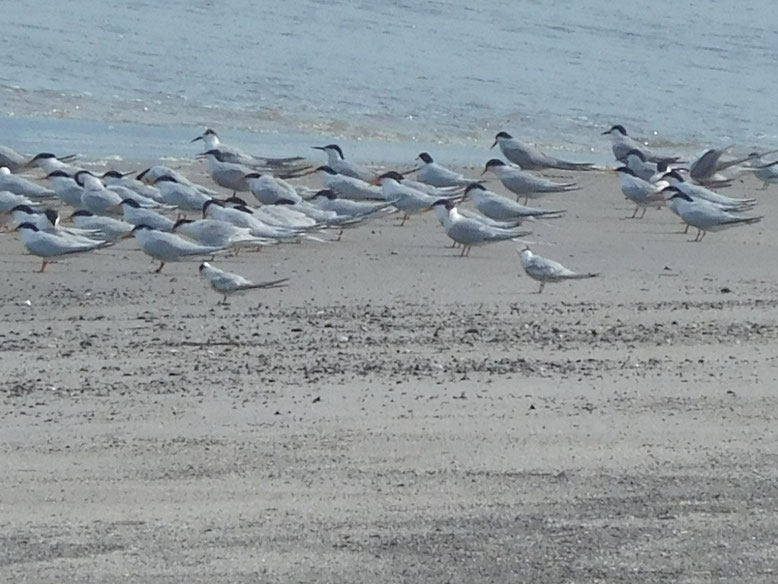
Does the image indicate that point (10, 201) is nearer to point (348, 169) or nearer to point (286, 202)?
point (286, 202)

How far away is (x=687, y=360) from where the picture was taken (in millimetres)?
6957

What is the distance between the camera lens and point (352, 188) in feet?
38.1

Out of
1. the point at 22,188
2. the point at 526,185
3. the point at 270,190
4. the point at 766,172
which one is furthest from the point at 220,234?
the point at 766,172

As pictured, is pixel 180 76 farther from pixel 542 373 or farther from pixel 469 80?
pixel 542 373

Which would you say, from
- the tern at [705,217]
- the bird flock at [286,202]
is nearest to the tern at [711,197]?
the bird flock at [286,202]

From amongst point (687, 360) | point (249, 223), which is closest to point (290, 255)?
point (249, 223)

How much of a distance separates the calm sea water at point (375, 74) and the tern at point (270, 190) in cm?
246

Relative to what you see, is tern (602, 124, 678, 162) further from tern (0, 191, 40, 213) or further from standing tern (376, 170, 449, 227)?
tern (0, 191, 40, 213)

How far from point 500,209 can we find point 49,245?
3191mm

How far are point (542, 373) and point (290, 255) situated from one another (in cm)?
349

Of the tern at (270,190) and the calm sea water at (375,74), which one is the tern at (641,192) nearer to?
the tern at (270,190)

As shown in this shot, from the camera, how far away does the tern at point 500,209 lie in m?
11.1

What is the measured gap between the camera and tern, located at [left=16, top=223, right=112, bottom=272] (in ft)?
30.1

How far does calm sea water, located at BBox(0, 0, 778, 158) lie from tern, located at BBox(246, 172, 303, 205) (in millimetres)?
2457
